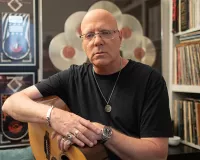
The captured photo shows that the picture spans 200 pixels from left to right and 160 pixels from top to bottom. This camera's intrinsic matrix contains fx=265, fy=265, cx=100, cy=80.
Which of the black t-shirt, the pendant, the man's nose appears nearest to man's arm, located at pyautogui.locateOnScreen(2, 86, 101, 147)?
the black t-shirt

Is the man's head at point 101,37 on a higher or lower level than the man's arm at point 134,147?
higher

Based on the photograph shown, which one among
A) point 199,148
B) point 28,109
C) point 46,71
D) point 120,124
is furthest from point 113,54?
point 199,148

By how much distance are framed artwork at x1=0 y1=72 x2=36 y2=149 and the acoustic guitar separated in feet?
1.54

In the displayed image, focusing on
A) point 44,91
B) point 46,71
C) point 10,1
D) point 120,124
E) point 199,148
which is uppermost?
point 10,1

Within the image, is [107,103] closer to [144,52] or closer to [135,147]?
[135,147]

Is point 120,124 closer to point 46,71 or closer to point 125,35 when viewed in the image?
point 46,71

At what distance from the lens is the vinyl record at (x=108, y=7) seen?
2.00 m

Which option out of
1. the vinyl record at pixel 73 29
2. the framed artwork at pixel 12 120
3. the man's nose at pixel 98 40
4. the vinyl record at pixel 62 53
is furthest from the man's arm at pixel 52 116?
the vinyl record at pixel 73 29

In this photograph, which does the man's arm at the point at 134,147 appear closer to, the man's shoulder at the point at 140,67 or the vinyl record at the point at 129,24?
the man's shoulder at the point at 140,67

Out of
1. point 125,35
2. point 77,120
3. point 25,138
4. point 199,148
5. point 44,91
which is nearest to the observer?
point 77,120

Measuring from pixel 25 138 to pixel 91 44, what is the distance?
3.27 ft

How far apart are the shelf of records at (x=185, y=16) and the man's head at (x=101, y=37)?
810mm

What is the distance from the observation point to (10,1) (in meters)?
1.82

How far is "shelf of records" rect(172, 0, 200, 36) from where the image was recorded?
179 centimetres
